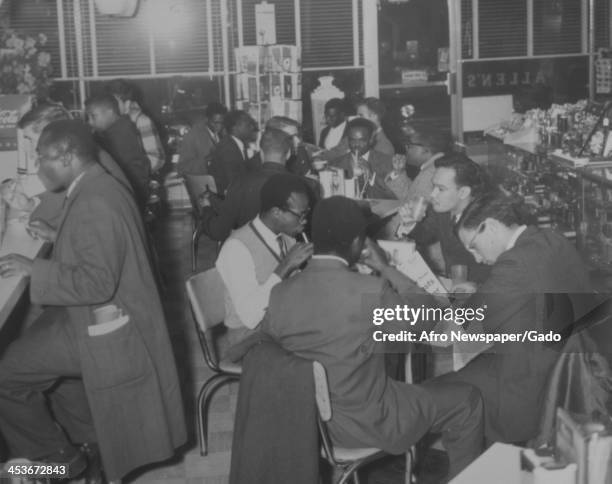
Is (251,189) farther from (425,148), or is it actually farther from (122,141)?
(122,141)

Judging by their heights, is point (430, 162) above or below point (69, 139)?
below

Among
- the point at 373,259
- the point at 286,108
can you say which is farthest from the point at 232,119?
the point at 373,259

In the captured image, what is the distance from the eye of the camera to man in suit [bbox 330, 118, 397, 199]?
19.7ft

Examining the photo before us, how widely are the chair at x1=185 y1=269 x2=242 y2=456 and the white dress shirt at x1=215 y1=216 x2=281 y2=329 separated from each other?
147mm

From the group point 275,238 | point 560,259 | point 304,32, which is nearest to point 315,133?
point 304,32

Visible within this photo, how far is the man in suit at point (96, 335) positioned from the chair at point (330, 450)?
0.79 m

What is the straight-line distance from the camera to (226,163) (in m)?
7.20

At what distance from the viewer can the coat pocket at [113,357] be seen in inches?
136

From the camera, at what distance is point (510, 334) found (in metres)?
3.26

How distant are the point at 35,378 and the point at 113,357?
35 cm

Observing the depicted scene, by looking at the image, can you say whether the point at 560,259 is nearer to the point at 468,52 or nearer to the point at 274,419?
the point at 274,419

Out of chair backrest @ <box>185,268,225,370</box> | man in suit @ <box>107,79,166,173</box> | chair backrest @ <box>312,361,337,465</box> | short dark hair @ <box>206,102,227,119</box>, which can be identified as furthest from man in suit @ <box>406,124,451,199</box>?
man in suit @ <box>107,79,166,173</box>

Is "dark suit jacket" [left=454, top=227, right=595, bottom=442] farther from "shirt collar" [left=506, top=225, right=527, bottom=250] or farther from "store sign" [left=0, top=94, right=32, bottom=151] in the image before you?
"store sign" [left=0, top=94, right=32, bottom=151]

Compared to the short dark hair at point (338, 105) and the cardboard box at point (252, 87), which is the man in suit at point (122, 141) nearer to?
the short dark hair at point (338, 105)
